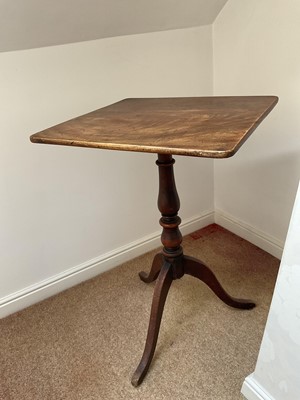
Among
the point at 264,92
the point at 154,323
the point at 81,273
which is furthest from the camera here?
the point at 81,273

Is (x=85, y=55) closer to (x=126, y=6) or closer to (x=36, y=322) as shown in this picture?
(x=126, y=6)

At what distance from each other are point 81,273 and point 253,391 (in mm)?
908

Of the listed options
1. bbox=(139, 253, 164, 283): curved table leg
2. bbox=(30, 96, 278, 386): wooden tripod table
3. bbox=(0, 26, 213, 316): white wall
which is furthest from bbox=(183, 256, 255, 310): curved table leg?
bbox=(0, 26, 213, 316): white wall

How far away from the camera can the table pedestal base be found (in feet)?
3.70

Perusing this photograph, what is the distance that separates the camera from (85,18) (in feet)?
3.96

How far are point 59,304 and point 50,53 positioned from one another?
3.34 feet

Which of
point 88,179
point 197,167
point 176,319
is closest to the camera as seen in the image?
point 176,319

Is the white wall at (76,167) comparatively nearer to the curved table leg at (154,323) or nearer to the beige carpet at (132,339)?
the beige carpet at (132,339)

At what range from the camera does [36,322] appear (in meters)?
1.44

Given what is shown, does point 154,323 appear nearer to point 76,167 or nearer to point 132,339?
point 132,339

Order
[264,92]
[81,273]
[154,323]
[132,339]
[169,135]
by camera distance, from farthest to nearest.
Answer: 1. [81,273]
2. [264,92]
3. [132,339]
4. [154,323]
5. [169,135]

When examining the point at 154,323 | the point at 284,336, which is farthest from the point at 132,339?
the point at 284,336

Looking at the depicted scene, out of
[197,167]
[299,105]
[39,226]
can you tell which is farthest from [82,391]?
[299,105]

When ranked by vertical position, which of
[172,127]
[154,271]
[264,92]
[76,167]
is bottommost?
[154,271]
